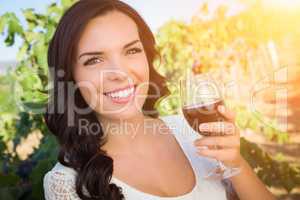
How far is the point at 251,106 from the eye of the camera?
3381 millimetres

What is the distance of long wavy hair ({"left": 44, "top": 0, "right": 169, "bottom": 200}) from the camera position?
1.72m

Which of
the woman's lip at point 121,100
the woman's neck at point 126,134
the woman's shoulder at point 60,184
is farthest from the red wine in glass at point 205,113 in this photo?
the woman's shoulder at point 60,184

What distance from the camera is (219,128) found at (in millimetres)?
1620

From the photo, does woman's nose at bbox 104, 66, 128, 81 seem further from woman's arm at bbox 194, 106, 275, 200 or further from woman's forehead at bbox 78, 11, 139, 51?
woman's arm at bbox 194, 106, 275, 200

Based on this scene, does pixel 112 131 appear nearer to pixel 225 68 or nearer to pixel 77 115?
pixel 77 115

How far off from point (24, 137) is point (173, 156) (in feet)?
5.52

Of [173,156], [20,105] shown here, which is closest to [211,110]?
[173,156]

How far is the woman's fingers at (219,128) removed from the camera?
162 centimetres

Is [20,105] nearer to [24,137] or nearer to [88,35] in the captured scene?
[24,137]

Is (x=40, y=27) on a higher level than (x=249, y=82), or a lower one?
higher

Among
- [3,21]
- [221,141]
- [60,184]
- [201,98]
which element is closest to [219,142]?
[221,141]

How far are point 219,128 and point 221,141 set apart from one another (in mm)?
44

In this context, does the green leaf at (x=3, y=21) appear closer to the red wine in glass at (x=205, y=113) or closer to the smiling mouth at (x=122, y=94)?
the smiling mouth at (x=122, y=94)

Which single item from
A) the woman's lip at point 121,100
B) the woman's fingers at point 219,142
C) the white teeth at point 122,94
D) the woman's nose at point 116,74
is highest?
the woman's nose at point 116,74
